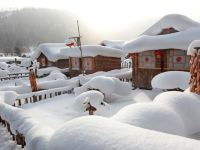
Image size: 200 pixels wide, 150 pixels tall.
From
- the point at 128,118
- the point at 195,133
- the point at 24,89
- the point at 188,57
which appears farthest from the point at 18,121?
the point at 188,57

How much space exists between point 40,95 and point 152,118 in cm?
1003

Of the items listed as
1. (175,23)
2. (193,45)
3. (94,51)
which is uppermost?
(175,23)

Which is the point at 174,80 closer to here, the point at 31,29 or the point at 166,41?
the point at 166,41

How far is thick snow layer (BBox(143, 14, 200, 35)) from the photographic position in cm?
1507

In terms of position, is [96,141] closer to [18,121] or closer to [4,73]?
[18,121]

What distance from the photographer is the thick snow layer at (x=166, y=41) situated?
13578 millimetres

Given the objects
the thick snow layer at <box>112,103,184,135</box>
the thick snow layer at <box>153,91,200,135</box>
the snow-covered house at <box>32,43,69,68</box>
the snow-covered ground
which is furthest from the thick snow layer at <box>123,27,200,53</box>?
the snow-covered house at <box>32,43,69,68</box>

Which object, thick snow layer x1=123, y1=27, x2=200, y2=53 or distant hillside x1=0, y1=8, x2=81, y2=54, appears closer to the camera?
thick snow layer x1=123, y1=27, x2=200, y2=53

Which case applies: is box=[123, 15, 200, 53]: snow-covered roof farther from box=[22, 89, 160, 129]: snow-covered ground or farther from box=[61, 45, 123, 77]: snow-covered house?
box=[61, 45, 123, 77]: snow-covered house

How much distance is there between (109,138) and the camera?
2539 millimetres

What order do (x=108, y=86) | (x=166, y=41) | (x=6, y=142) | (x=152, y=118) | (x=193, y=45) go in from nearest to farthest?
(x=152, y=118), (x=6, y=142), (x=193, y=45), (x=108, y=86), (x=166, y=41)

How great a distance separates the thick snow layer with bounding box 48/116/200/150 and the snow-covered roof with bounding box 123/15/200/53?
11.8 metres

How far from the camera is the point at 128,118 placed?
4195 mm

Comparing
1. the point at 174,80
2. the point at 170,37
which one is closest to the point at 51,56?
the point at 170,37
